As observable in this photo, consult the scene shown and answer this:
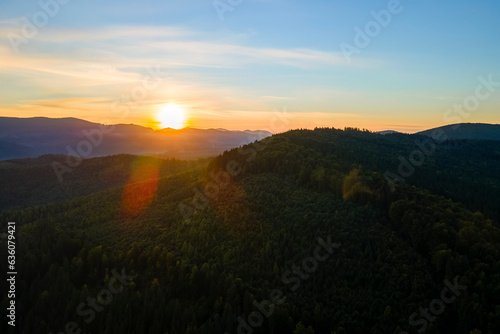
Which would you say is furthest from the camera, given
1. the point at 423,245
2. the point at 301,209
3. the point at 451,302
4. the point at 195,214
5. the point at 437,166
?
the point at 437,166

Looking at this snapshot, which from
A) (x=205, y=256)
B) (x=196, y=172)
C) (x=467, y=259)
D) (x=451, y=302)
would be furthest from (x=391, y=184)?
(x=196, y=172)

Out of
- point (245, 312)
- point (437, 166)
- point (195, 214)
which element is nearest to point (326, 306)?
point (245, 312)

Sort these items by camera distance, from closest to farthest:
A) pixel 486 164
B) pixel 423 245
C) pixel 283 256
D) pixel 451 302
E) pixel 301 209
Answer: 1. pixel 451 302
2. pixel 423 245
3. pixel 283 256
4. pixel 301 209
5. pixel 486 164

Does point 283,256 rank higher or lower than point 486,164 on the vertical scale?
lower

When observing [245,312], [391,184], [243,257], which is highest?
[391,184]

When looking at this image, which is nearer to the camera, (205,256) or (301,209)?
(205,256)

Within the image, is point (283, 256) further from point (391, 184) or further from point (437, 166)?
point (437, 166)

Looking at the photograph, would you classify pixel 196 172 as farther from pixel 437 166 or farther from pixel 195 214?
pixel 437 166
